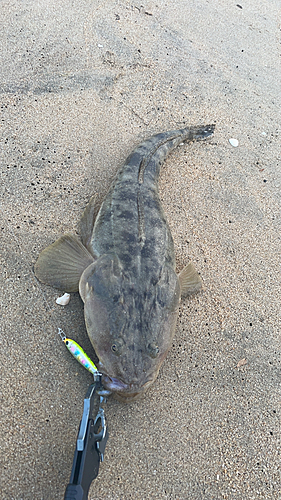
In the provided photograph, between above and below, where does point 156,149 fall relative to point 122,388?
above

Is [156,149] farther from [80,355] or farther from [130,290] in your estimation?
[80,355]

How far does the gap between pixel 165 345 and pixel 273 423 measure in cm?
106

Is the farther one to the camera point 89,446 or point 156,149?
point 156,149

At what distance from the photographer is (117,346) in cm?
218

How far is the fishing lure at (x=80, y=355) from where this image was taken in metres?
2.29

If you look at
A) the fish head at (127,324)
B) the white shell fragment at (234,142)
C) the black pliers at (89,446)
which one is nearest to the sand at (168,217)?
the white shell fragment at (234,142)

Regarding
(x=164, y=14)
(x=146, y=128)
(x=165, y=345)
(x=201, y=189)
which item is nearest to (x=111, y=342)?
(x=165, y=345)

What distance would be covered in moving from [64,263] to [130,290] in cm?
72

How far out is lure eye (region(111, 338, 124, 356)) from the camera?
2.18 meters

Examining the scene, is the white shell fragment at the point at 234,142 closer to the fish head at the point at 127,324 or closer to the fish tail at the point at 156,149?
the fish tail at the point at 156,149

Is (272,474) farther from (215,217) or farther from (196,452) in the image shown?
(215,217)

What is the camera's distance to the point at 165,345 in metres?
2.34

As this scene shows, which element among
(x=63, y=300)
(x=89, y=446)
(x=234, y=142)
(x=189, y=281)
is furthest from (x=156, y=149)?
(x=89, y=446)

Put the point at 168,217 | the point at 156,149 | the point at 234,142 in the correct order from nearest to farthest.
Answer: the point at 168,217, the point at 156,149, the point at 234,142
